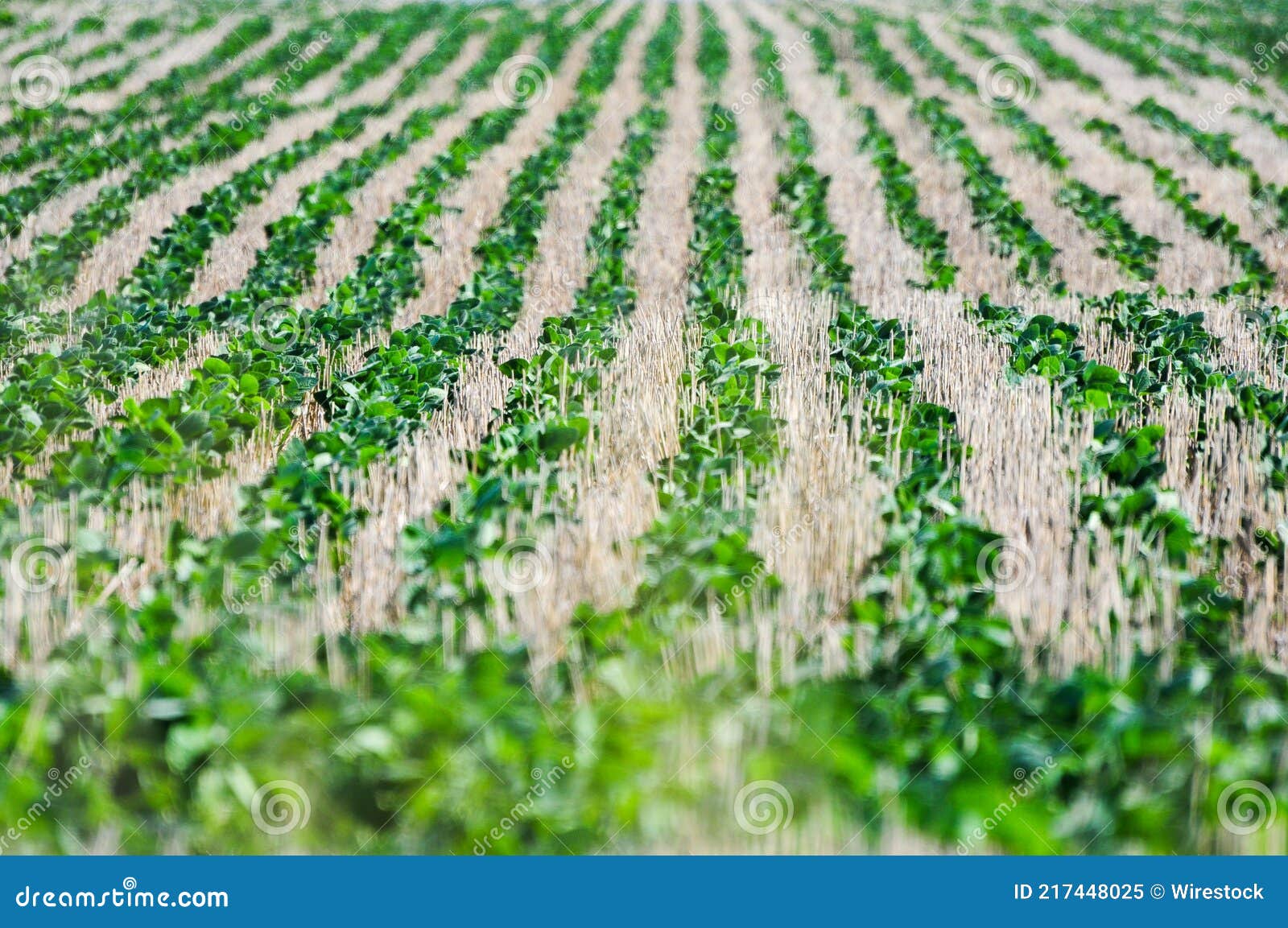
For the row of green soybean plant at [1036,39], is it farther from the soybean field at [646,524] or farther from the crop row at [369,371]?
the crop row at [369,371]

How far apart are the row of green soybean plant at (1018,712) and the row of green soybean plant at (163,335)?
2.86m

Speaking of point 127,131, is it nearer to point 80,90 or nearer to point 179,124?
point 179,124

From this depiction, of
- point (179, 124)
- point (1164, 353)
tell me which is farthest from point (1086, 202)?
point (179, 124)

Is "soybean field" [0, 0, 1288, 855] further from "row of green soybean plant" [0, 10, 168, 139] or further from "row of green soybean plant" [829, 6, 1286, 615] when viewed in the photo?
"row of green soybean plant" [0, 10, 168, 139]

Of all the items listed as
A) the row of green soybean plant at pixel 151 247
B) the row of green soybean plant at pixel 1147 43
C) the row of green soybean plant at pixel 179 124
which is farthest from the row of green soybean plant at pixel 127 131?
the row of green soybean plant at pixel 1147 43

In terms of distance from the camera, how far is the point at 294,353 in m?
6.52

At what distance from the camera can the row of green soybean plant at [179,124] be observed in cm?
1278

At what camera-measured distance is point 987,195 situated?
11.7 m

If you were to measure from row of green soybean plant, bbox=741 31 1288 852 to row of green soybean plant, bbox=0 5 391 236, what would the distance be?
979 cm

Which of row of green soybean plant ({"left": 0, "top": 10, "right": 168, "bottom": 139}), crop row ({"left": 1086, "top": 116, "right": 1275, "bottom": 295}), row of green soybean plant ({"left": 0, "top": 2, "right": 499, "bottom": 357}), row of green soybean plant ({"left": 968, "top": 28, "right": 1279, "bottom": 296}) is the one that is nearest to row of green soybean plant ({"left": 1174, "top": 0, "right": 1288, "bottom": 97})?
row of green soybean plant ({"left": 968, "top": 28, "right": 1279, "bottom": 296})

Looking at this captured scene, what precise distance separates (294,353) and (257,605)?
3.26 meters

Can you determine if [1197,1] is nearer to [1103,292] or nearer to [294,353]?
[1103,292]

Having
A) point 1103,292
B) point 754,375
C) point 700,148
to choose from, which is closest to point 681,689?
point 754,375

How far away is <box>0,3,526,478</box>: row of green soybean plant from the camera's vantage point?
474cm
